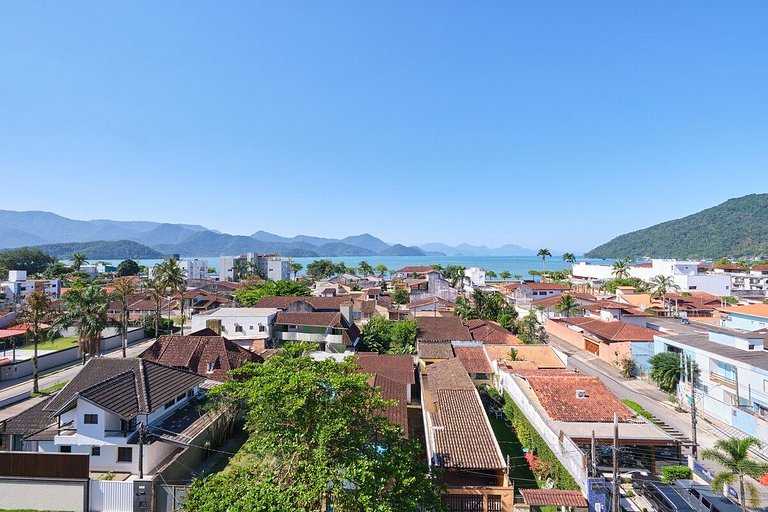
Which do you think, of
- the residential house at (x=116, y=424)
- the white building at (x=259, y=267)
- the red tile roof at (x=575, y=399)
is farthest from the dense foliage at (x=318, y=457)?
the white building at (x=259, y=267)

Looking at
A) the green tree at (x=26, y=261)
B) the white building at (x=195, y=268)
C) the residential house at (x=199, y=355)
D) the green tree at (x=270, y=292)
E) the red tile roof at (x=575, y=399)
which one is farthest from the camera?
the white building at (x=195, y=268)

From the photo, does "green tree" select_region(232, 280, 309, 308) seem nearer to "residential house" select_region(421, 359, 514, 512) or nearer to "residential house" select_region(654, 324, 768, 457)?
"residential house" select_region(421, 359, 514, 512)

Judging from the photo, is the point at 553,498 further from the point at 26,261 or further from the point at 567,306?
the point at 26,261

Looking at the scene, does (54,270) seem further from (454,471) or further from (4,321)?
(454,471)

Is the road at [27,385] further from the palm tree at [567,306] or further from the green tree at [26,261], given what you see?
the green tree at [26,261]

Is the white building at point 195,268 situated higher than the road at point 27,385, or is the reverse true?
the white building at point 195,268

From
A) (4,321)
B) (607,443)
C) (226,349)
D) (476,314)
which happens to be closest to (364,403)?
(607,443)
